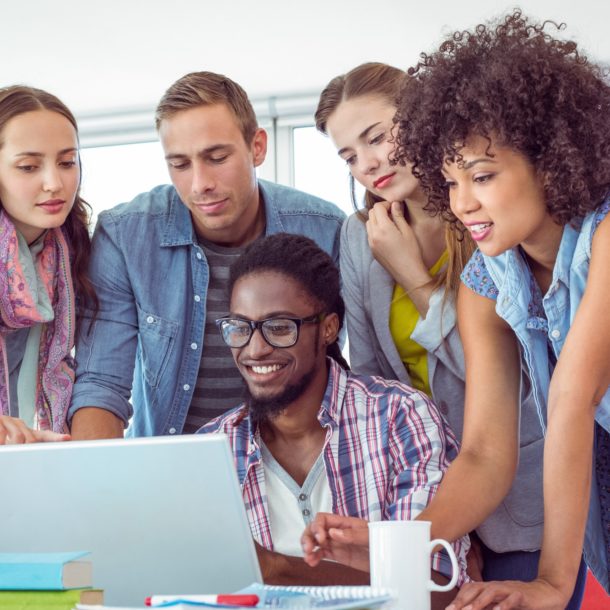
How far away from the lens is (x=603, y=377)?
4.95 feet

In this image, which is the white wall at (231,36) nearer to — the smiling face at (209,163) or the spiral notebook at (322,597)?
the smiling face at (209,163)

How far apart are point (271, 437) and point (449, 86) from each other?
830 millimetres

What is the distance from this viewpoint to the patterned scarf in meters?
2.34

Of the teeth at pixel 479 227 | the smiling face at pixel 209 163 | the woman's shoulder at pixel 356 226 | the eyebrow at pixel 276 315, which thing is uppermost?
the smiling face at pixel 209 163

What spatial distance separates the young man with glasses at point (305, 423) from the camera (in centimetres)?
190

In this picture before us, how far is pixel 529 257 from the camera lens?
180 cm

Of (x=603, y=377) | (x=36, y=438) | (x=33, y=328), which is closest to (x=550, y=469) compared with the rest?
(x=603, y=377)

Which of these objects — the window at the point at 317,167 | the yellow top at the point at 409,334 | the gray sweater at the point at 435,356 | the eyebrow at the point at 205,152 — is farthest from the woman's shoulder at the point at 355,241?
the window at the point at 317,167

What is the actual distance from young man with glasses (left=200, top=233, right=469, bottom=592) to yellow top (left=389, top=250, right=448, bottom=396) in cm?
22

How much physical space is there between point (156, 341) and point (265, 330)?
545 mm

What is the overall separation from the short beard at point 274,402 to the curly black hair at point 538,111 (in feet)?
1.95

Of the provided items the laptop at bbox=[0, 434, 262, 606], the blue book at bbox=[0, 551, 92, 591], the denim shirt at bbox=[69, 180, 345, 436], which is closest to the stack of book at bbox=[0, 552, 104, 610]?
the blue book at bbox=[0, 551, 92, 591]

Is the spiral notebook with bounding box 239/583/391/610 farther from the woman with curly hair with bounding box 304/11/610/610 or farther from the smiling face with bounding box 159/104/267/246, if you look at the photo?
the smiling face with bounding box 159/104/267/246

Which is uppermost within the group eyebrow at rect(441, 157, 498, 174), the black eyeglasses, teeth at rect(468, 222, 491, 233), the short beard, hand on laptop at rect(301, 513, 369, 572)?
eyebrow at rect(441, 157, 498, 174)
